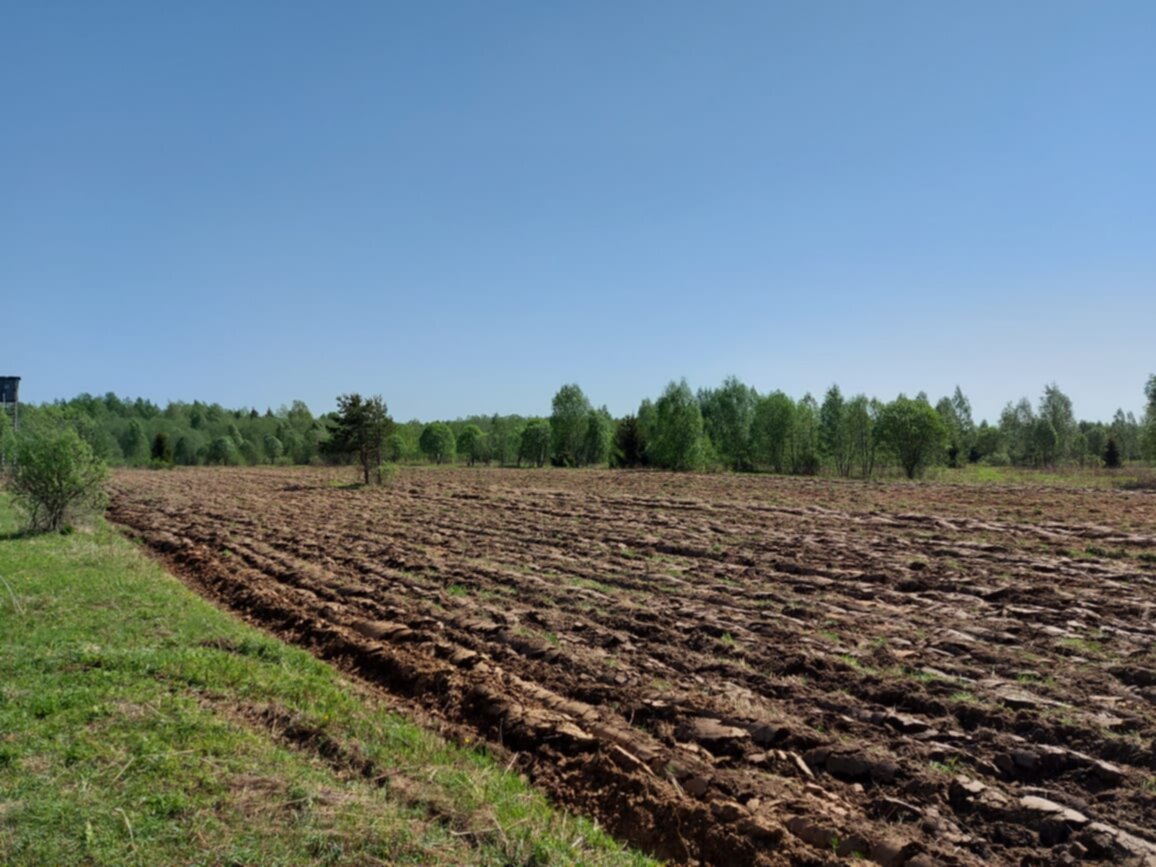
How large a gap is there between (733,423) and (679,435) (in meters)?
13.6

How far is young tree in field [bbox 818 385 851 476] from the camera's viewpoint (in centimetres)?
6669

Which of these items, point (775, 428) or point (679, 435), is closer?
point (679, 435)

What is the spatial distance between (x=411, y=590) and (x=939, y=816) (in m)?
9.52

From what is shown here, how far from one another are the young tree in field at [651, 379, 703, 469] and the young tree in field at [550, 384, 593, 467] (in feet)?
53.5

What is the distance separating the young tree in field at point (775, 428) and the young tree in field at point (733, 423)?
352 cm

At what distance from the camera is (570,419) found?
85812 millimetres

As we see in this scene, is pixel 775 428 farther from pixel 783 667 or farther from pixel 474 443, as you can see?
pixel 783 667

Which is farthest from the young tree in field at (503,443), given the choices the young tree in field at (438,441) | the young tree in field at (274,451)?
the young tree in field at (274,451)

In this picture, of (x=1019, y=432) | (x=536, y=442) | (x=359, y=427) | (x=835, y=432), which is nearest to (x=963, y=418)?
(x=1019, y=432)

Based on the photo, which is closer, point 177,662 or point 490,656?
point 177,662

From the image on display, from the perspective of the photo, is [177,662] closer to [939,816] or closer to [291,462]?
[939,816]

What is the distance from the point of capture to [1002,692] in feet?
23.0

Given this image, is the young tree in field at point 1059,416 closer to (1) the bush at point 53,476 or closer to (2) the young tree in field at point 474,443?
(2) the young tree in field at point 474,443

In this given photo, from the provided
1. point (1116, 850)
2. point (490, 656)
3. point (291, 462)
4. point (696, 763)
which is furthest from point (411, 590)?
point (291, 462)
